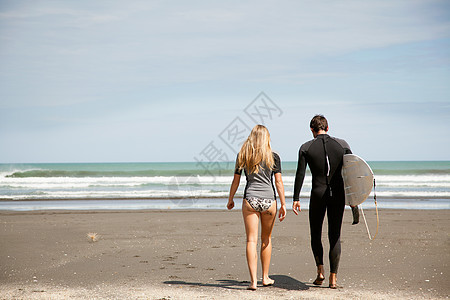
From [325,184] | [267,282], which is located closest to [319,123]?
[325,184]

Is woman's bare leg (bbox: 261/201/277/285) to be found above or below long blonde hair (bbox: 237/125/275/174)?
below

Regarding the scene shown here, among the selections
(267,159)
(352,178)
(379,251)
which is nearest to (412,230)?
(379,251)

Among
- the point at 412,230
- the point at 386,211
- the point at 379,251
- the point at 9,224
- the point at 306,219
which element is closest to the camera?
the point at 379,251

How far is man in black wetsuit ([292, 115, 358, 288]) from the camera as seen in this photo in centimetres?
457

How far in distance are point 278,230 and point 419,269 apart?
340 cm

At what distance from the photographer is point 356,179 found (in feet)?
15.5

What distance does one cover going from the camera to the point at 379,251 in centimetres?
668

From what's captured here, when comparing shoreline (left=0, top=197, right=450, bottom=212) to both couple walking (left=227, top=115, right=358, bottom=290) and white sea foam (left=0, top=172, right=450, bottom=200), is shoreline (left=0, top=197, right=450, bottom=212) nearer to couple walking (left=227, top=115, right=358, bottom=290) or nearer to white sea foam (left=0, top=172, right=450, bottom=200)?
white sea foam (left=0, top=172, right=450, bottom=200)

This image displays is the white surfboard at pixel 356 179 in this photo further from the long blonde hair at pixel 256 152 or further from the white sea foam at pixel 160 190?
the white sea foam at pixel 160 190

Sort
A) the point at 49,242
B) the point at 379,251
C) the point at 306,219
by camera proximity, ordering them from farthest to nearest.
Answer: the point at 306,219
the point at 49,242
the point at 379,251

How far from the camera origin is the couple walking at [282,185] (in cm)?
450

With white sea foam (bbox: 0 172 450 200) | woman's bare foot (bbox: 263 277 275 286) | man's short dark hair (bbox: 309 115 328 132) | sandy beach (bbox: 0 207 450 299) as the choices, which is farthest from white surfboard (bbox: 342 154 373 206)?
white sea foam (bbox: 0 172 450 200)

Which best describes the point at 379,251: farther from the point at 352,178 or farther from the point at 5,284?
the point at 5,284

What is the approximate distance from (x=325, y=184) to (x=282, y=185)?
1.48ft
